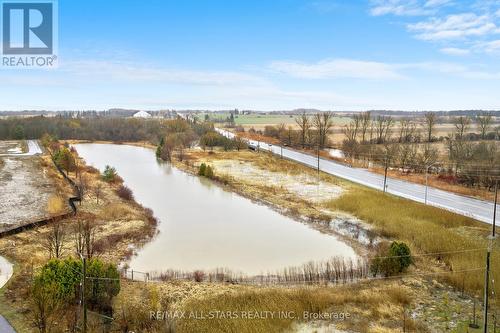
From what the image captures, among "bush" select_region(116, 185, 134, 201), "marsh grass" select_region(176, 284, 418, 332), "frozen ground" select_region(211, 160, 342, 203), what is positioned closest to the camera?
"marsh grass" select_region(176, 284, 418, 332)

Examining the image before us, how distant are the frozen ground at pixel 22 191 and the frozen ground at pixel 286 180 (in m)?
19.7

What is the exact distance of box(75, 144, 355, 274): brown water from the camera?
73.5ft

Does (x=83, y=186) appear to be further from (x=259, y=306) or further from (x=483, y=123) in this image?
A: (x=483, y=123)

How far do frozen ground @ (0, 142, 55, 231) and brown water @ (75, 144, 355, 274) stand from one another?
7.91 metres

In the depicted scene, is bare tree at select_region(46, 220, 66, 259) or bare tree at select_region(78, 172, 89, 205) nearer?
bare tree at select_region(46, 220, 66, 259)

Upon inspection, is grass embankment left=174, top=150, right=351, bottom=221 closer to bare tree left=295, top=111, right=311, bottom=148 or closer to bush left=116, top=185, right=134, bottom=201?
bush left=116, top=185, right=134, bottom=201

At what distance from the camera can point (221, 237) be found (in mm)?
26656

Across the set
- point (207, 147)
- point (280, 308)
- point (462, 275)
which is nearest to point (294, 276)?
point (280, 308)

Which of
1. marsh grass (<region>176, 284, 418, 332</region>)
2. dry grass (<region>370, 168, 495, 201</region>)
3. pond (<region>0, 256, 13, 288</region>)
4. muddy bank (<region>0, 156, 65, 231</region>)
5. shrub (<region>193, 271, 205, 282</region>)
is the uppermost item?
dry grass (<region>370, 168, 495, 201</region>)

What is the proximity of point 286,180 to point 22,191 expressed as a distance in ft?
82.7

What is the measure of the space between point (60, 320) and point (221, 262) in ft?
30.5

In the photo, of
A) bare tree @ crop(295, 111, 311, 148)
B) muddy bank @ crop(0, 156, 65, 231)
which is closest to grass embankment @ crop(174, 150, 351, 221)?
bare tree @ crop(295, 111, 311, 148)

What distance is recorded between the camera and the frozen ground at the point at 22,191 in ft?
94.0

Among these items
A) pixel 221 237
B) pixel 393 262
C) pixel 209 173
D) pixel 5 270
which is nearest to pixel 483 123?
pixel 209 173
